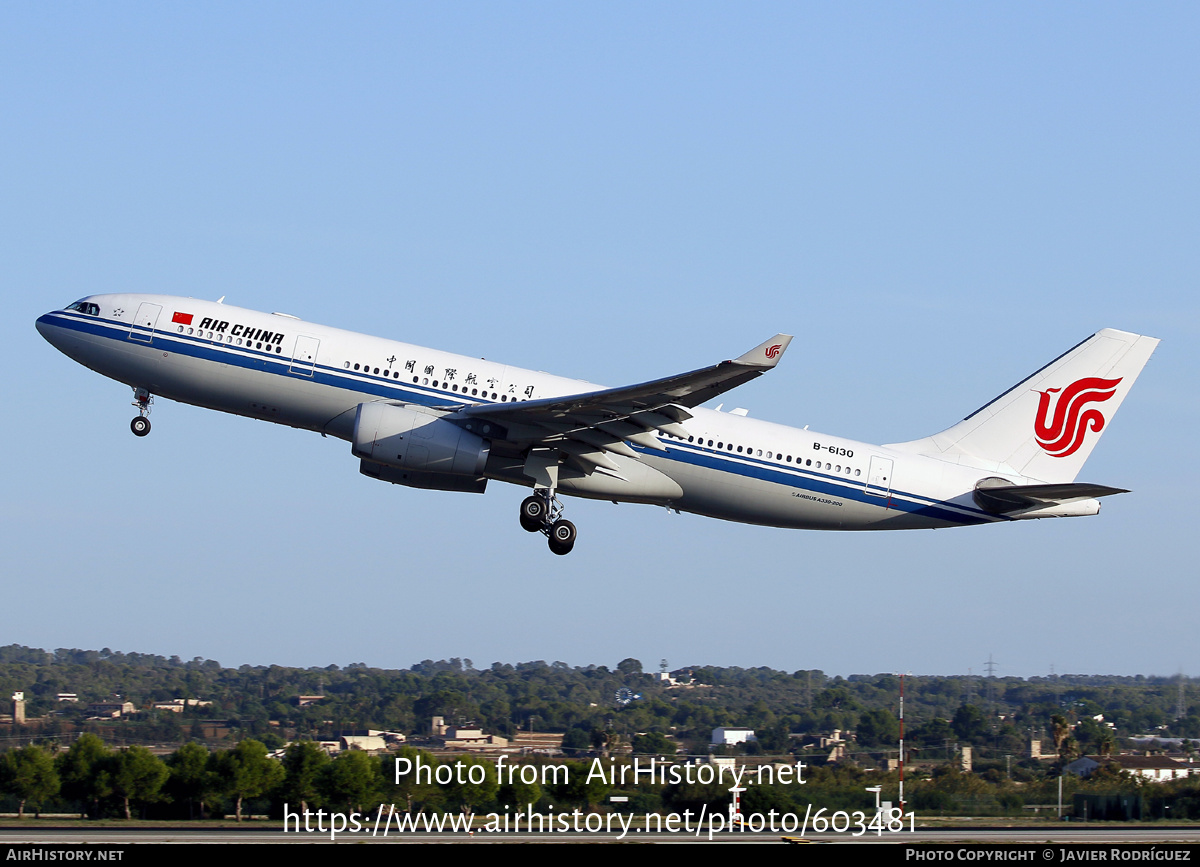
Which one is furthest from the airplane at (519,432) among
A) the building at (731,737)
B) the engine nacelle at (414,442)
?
the building at (731,737)

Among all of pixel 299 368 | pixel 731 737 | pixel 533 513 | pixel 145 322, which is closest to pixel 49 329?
pixel 145 322

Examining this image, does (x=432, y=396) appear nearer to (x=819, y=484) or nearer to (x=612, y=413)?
(x=612, y=413)

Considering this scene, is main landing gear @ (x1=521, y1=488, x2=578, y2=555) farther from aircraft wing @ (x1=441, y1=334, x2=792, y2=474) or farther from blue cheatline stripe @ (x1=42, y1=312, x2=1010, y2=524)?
blue cheatline stripe @ (x1=42, y1=312, x2=1010, y2=524)

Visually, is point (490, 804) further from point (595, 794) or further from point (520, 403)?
point (520, 403)

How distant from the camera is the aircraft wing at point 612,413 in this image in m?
32.4

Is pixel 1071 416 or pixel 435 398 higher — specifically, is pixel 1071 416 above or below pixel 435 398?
above

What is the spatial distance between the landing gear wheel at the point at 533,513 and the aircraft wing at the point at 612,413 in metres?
1.54

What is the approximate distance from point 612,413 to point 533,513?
4128 millimetres

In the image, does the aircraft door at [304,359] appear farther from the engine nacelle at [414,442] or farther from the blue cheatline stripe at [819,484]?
the blue cheatline stripe at [819,484]

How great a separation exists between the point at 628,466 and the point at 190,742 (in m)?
15.4

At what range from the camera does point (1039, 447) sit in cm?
4162

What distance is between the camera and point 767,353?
31.7 meters

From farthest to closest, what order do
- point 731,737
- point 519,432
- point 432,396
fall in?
1. point 731,737
2. point 432,396
3. point 519,432

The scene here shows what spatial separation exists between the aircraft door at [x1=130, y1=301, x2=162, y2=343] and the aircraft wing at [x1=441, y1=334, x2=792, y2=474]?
908 centimetres
